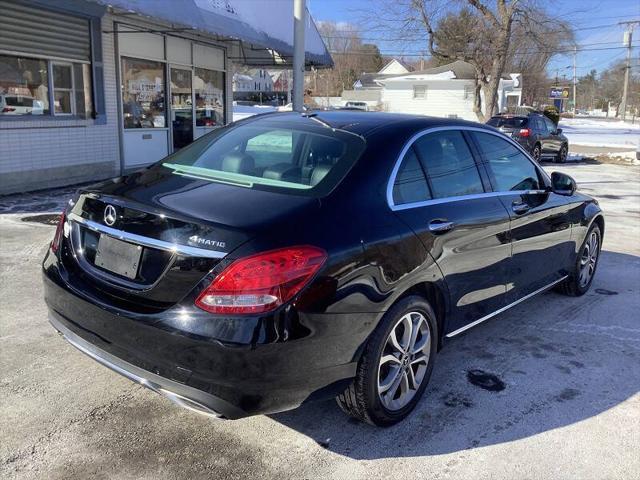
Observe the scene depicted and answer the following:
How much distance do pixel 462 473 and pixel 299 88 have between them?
8.28 m

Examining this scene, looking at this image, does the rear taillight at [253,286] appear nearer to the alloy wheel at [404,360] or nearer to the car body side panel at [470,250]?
the alloy wheel at [404,360]

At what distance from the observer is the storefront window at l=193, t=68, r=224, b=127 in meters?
14.3

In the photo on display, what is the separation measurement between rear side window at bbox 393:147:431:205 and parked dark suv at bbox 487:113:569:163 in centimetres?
1577

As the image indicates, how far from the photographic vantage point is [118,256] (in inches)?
112

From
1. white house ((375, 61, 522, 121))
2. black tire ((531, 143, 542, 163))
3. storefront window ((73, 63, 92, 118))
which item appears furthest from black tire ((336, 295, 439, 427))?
white house ((375, 61, 522, 121))

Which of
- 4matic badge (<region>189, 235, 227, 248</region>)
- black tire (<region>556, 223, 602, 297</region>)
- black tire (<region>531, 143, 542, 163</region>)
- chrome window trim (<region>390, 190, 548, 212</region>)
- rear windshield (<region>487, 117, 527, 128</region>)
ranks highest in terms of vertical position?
rear windshield (<region>487, 117, 527, 128</region>)

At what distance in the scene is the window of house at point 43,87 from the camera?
921 cm

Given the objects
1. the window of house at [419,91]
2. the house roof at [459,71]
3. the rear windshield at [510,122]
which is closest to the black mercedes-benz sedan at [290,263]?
the rear windshield at [510,122]

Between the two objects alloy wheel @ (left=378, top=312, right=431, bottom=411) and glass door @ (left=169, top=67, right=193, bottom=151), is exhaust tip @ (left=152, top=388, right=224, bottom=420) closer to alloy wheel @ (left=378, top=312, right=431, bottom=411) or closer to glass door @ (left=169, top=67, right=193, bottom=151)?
alloy wheel @ (left=378, top=312, right=431, bottom=411)

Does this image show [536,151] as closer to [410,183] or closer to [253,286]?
[410,183]

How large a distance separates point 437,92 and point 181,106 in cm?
3890

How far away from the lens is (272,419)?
128 inches

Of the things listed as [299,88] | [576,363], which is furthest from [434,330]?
[299,88]

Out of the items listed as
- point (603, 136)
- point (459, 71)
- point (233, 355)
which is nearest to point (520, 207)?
point (233, 355)
